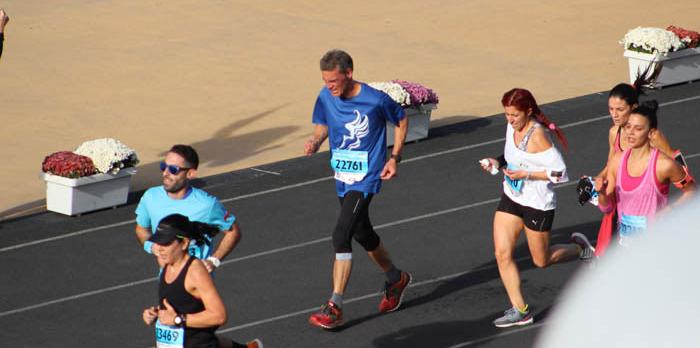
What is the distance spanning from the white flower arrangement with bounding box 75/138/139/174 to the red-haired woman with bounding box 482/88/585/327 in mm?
4999

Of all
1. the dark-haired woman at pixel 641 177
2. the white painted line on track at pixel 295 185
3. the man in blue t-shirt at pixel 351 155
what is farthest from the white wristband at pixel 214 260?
the white painted line on track at pixel 295 185

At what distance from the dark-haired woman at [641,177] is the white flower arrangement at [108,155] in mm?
5984

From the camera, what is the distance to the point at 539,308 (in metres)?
9.16

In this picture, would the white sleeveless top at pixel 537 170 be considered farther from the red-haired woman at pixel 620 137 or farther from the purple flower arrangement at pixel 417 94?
the purple flower arrangement at pixel 417 94

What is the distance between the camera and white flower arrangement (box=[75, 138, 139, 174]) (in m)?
12.2

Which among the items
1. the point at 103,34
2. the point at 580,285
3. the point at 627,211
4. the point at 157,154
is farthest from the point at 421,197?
the point at 580,285

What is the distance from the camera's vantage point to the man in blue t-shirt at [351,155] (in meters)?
8.61

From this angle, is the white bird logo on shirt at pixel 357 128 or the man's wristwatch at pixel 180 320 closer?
the man's wristwatch at pixel 180 320

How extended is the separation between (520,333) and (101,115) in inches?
361

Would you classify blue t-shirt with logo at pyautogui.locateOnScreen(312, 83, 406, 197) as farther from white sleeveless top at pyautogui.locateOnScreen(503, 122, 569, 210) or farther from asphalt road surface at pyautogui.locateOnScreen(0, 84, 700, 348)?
asphalt road surface at pyautogui.locateOnScreen(0, 84, 700, 348)

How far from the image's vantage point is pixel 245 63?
18.7 m

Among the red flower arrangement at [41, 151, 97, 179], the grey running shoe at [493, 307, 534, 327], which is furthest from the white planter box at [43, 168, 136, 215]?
the grey running shoe at [493, 307, 534, 327]

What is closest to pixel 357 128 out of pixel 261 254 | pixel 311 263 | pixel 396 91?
pixel 311 263

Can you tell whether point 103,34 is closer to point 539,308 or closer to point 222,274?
point 222,274
